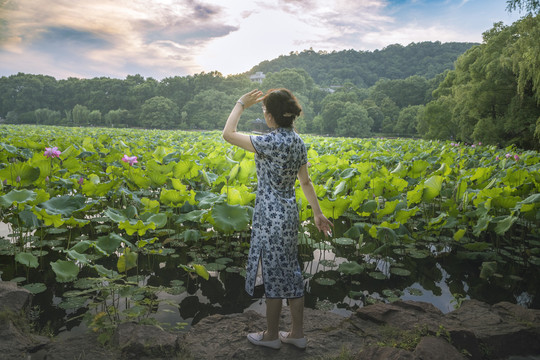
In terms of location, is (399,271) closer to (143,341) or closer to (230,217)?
(230,217)

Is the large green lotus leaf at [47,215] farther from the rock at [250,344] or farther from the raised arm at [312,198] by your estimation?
the raised arm at [312,198]

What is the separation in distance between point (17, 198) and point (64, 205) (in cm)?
28

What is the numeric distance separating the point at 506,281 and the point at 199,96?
48.5 metres

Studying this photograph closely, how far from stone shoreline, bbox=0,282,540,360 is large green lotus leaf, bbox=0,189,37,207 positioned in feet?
1.93

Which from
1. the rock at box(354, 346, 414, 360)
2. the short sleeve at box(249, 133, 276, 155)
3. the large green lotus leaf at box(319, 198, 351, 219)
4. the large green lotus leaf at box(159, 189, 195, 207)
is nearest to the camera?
the rock at box(354, 346, 414, 360)

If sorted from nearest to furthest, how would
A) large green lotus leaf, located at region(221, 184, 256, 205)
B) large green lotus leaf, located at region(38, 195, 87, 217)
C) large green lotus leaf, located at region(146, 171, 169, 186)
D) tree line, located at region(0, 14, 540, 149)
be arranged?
large green lotus leaf, located at region(38, 195, 87, 217), large green lotus leaf, located at region(221, 184, 256, 205), large green lotus leaf, located at region(146, 171, 169, 186), tree line, located at region(0, 14, 540, 149)

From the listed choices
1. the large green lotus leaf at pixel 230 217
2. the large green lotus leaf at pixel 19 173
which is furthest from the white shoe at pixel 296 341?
the large green lotus leaf at pixel 19 173

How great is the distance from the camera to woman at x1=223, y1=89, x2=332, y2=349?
1578mm

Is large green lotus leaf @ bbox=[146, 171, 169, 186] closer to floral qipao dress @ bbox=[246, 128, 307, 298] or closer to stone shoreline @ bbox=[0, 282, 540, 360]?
stone shoreline @ bbox=[0, 282, 540, 360]

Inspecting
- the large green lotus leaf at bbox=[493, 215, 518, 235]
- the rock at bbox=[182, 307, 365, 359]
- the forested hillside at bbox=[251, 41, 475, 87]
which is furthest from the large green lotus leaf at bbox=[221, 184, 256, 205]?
the forested hillside at bbox=[251, 41, 475, 87]

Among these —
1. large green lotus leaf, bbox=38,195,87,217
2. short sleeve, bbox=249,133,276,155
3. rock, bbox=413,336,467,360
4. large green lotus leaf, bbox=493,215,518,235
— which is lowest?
rock, bbox=413,336,467,360

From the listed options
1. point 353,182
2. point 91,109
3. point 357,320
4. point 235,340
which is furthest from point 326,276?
point 91,109

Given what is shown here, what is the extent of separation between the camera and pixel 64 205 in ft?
7.77

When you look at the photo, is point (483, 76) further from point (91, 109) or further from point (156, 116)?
point (91, 109)
